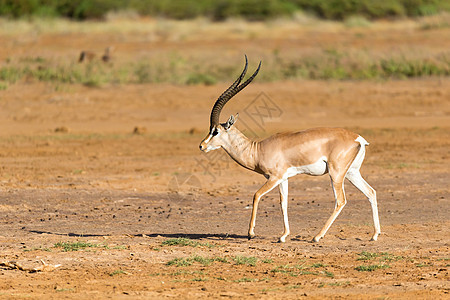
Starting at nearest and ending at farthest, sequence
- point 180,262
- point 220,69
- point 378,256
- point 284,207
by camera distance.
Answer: point 180,262
point 378,256
point 284,207
point 220,69

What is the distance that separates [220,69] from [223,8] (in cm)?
1910

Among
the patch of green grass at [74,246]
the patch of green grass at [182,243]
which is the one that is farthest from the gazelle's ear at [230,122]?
the patch of green grass at [74,246]

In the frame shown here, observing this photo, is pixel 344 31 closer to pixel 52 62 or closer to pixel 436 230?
pixel 52 62

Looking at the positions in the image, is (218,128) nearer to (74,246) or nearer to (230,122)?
(230,122)

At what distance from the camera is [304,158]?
1033 cm

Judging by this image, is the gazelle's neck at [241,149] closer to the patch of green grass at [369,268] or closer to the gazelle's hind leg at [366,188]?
the gazelle's hind leg at [366,188]

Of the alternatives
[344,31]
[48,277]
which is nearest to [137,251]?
[48,277]

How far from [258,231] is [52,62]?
18.1 meters

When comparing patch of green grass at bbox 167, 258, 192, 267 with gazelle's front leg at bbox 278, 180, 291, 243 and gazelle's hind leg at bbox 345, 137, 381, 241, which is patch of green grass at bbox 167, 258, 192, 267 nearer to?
gazelle's front leg at bbox 278, 180, 291, 243

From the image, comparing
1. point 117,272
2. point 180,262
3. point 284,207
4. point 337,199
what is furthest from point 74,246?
point 337,199

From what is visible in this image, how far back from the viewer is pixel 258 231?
1134 cm

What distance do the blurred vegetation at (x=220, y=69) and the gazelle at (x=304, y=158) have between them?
52.6 ft

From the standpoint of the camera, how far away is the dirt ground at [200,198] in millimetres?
8734

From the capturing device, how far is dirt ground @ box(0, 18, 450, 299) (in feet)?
28.7
